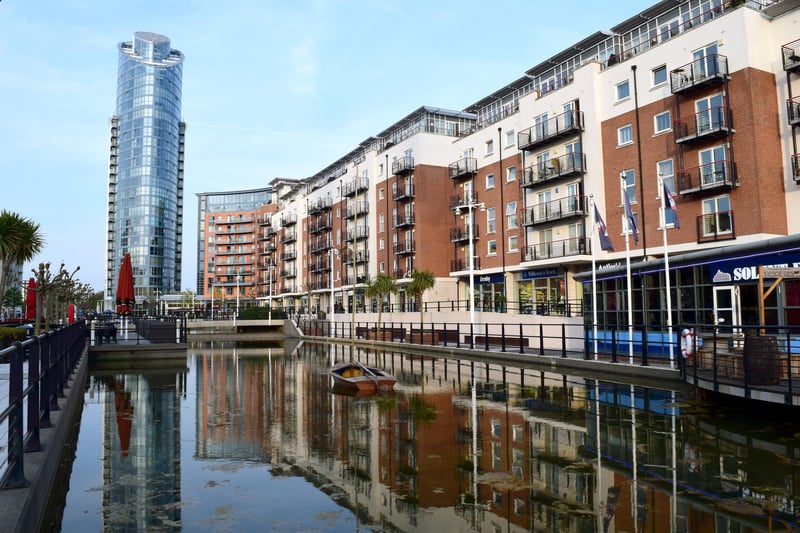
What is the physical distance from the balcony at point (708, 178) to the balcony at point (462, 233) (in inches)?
762

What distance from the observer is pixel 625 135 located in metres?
35.2

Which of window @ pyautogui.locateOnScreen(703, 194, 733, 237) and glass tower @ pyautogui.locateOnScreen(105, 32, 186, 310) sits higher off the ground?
glass tower @ pyautogui.locateOnScreen(105, 32, 186, 310)

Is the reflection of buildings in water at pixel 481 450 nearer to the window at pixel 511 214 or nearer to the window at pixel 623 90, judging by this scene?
the window at pixel 623 90

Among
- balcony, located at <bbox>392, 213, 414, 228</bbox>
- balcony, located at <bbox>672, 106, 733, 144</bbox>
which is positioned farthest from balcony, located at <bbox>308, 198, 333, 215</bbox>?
balcony, located at <bbox>672, 106, 733, 144</bbox>

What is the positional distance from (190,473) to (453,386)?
10082 millimetres

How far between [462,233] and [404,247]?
25.3ft

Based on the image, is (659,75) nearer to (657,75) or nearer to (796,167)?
(657,75)

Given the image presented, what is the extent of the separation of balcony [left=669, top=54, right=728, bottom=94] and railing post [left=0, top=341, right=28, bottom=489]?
3188 cm

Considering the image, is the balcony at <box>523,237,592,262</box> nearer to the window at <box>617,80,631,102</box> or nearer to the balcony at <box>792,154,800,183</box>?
the window at <box>617,80,631,102</box>

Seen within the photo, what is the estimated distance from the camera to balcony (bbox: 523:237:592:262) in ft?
121

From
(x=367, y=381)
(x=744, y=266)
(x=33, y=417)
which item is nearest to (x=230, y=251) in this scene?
(x=367, y=381)

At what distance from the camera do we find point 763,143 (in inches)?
1113

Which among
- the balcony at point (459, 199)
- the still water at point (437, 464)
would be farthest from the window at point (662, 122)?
the still water at point (437, 464)

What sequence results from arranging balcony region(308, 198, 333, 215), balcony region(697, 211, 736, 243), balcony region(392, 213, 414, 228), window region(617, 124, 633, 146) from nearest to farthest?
1. balcony region(697, 211, 736, 243)
2. window region(617, 124, 633, 146)
3. balcony region(392, 213, 414, 228)
4. balcony region(308, 198, 333, 215)
